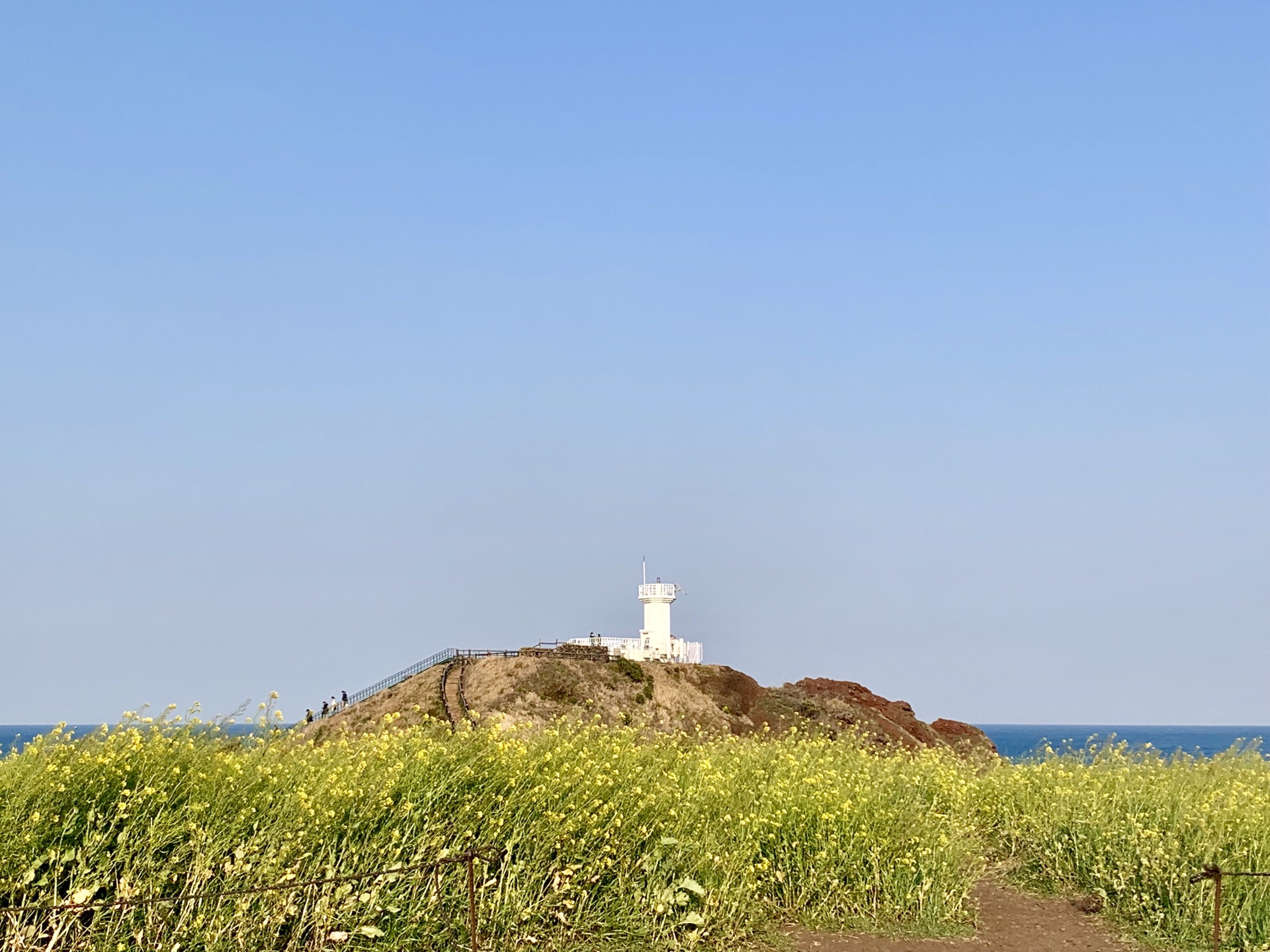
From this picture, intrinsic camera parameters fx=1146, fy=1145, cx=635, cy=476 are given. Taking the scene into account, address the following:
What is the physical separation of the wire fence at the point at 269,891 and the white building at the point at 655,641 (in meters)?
46.2

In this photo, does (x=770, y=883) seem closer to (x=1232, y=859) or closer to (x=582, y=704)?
(x=1232, y=859)

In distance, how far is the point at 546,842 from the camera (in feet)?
35.8

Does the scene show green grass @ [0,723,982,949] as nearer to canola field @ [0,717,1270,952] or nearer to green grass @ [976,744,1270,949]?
canola field @ [0,717,1270,952]

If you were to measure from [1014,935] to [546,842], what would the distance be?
17.7 ft

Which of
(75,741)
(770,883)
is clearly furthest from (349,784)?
(770,883)

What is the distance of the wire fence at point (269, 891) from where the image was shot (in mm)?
8305

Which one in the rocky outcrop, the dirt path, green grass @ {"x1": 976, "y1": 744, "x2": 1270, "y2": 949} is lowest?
the dirt path

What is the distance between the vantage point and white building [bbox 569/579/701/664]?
191ft

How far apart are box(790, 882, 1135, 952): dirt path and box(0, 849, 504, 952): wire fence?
3.90m

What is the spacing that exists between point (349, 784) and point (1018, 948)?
23.3ft

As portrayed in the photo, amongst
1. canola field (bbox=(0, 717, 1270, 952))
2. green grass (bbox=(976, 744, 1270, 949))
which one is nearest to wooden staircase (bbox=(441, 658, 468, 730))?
green grass (bbox=(976, 744, 1270, 949))

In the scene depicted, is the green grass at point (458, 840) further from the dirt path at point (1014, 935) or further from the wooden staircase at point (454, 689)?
the wooden staircase at point (454, 689)

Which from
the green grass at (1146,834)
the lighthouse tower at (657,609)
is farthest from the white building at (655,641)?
the green grass at (1146,834)

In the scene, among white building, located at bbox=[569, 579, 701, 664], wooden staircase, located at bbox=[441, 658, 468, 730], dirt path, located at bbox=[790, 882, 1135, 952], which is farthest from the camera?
white building, located at bbox=[569, 579, 701, 664]
